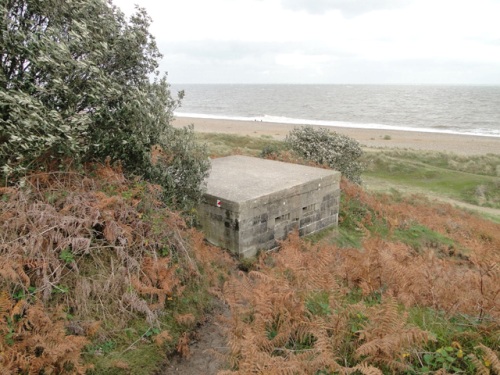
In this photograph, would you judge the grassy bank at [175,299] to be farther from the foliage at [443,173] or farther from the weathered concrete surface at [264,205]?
the foliage at [443,173]

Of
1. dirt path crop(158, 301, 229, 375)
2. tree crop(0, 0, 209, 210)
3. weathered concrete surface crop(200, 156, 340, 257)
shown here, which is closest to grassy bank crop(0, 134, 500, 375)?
dirt path crop(158, 301, 229, 375)

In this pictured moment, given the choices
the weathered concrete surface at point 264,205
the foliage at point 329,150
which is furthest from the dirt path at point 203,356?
the foliage at point 329,150

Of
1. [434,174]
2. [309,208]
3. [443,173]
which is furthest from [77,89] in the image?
[443,173]

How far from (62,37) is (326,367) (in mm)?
6090

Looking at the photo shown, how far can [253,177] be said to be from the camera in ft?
35.6

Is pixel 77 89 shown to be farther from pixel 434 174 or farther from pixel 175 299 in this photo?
pixel 434 174

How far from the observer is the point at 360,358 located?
425cm

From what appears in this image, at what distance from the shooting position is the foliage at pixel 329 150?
16969 mm

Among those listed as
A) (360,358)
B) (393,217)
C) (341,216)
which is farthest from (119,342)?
(393,217)

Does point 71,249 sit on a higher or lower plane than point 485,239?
higher

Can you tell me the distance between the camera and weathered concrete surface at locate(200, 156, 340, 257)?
8.84 m

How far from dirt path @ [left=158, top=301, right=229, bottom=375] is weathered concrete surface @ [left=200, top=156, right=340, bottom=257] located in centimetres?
257

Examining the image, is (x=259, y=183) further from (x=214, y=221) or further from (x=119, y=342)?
(x=119, y=342)

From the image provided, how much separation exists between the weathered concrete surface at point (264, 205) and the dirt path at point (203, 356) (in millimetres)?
2567
